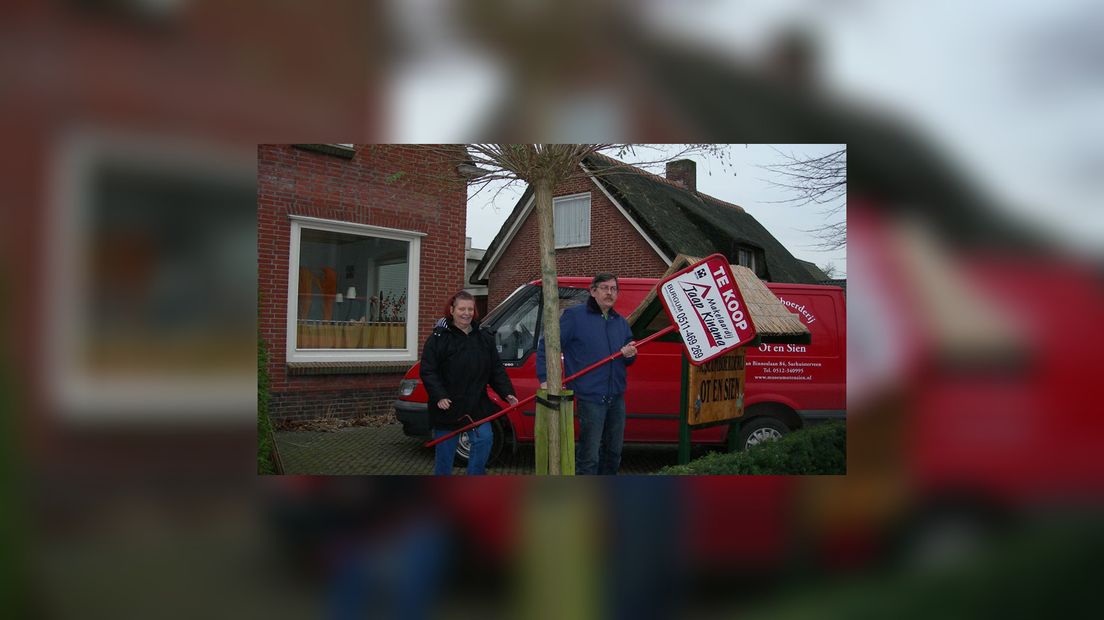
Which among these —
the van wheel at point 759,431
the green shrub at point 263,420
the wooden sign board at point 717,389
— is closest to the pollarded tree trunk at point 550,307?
the wooden sign board at point 717,389

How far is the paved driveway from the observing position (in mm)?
3168

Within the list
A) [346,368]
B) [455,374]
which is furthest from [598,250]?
[346,368]

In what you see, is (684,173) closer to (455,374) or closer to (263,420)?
(455,374)

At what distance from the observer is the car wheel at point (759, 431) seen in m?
3.17

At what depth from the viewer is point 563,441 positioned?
3.16 meters

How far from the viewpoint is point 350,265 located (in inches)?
127

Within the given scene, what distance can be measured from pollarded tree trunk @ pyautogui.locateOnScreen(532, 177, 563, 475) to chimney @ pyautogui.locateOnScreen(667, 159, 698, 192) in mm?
520

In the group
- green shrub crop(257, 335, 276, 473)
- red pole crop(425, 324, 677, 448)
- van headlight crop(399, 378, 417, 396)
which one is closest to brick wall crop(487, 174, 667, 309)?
red pole crop(425, 324, 677, 448)

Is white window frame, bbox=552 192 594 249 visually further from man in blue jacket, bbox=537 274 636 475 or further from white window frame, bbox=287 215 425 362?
white window frame, bbox=287 215 425 362

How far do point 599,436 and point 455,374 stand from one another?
27.5 inches
